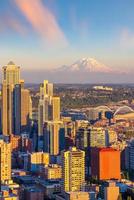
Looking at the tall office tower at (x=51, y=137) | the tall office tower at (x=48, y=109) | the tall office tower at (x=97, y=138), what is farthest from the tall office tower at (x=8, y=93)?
the tall office tower at (x=97, y=138)

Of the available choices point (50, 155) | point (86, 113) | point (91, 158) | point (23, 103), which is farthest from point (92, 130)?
point (86, 113)

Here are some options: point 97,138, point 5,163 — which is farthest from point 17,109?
point 5,163

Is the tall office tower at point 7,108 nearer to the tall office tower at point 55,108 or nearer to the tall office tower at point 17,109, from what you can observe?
the tall office tower at point 17,109

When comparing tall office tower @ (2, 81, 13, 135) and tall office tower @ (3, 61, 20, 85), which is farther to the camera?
tall office tower @ (3, 61, 20, 85)

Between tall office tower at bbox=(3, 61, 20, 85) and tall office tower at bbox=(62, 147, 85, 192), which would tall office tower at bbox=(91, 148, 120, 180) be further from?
tall office tower at bbox=(3, 61, 20, 85)

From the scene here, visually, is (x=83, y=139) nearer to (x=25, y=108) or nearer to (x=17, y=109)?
(x=17, y=109)

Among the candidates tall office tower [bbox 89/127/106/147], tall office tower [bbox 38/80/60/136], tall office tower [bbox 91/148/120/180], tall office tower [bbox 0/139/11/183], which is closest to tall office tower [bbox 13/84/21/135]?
tall office tower [bbox 38/80/60/136]

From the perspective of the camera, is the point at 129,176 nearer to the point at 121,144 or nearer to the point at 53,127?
the point at 121,144
